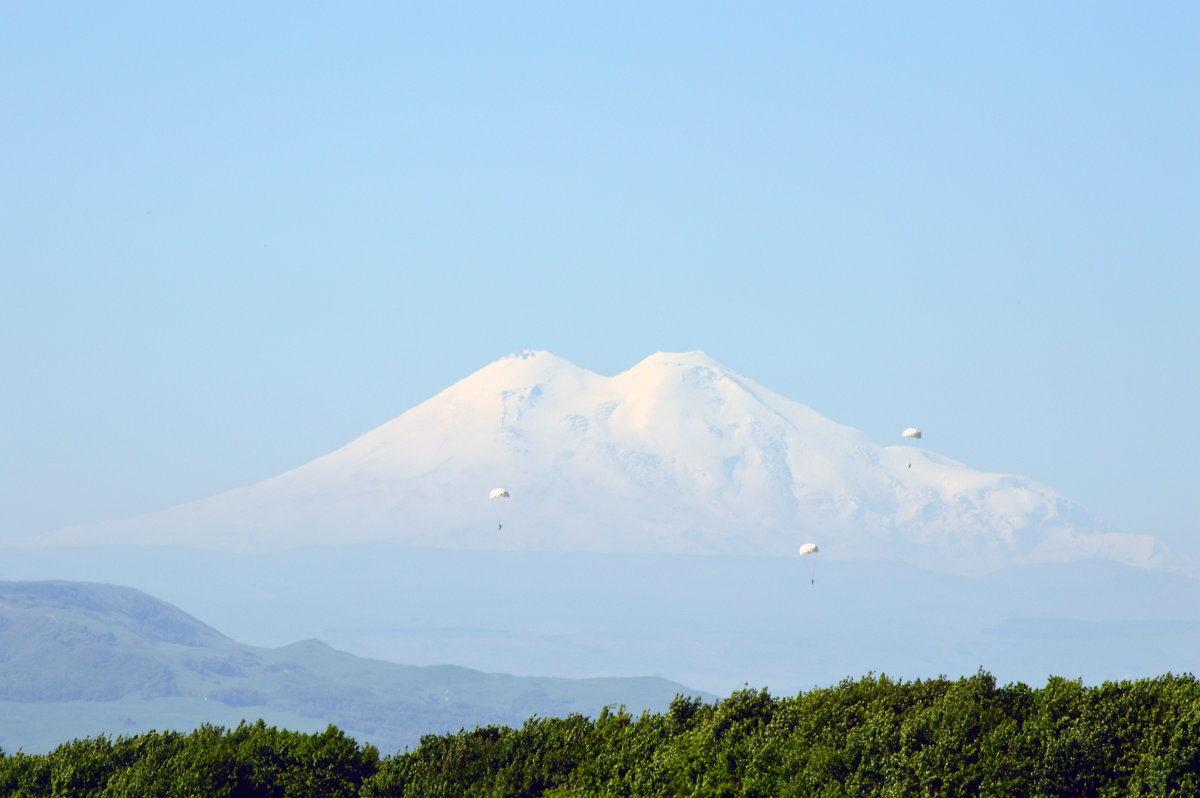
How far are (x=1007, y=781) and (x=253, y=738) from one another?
2694cm

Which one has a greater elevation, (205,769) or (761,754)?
(761,754)

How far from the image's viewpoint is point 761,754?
40406mm

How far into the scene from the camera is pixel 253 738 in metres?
48.7

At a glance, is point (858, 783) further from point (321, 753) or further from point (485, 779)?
point (321, 753)

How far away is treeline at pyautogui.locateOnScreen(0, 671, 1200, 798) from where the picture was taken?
36.6 meters

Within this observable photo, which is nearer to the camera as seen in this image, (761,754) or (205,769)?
(761,754)

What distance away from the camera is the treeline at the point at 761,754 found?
36.6 m

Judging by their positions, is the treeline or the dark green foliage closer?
the treeline

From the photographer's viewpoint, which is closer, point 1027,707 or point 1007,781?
point 1007,781

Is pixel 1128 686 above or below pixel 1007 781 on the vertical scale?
above

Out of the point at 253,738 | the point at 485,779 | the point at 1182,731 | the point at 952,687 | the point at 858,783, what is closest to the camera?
the point at 1182,731

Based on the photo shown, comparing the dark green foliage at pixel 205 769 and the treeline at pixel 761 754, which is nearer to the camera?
the treeline at pixel 761 754

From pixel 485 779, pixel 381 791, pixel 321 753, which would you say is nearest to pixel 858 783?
pixel 485 779

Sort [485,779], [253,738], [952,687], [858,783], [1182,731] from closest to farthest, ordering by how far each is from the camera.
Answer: [1182,731] < [858,783] < [952,687] < [485,779] < [253,738]
